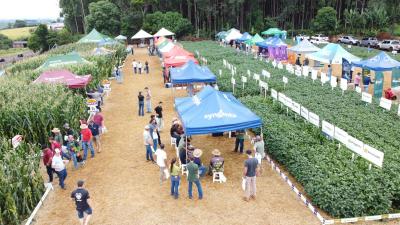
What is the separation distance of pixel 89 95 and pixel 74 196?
42.5 feet

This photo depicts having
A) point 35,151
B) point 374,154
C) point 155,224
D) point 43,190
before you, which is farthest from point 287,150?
point 35,151

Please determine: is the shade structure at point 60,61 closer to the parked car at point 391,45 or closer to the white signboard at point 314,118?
the white signboard at point 314,118

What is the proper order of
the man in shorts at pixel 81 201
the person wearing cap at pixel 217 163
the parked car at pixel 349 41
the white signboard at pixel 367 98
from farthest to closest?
the parked car at pixel 349 41, the white signboard at pixel 367 98, the person wearing cap at pixel 217 163, the man in shorts at pixel 81 201

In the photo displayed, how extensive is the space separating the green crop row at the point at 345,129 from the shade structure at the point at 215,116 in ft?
5.04

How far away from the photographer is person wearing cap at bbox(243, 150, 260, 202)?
34.0ft

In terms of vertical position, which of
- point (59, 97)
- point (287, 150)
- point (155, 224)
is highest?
point (59, 97)

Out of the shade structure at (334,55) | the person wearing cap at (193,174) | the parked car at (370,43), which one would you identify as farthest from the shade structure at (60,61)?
the parked car at (370,43)

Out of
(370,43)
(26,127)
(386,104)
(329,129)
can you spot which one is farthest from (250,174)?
(370,43)

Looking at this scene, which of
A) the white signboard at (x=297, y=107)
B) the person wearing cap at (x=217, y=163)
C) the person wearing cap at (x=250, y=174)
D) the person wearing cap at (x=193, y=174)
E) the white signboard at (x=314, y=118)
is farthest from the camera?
the white signboard at (x=297, y=107)

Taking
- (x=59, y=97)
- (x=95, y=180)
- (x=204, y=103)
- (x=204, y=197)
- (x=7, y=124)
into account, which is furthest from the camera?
(x=59, y=97)

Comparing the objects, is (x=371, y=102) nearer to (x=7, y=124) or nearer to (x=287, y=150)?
(x=287, y=150)

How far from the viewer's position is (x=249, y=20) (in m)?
68.6

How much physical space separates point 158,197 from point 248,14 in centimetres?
6168

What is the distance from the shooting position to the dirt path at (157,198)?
10.1 metres
